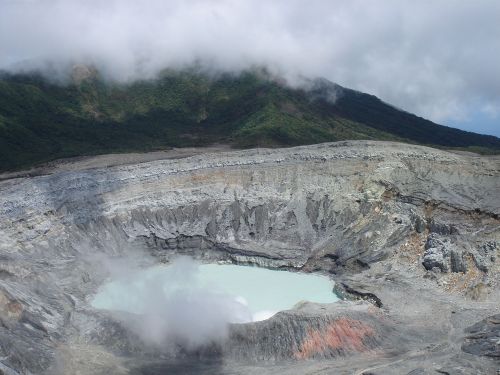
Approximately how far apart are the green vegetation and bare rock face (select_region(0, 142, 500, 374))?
15881mm

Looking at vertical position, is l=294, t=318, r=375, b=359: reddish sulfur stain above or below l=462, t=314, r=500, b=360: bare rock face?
below

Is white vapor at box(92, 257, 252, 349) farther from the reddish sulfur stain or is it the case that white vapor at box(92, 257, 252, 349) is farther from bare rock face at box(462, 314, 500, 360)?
bare rock face at box(462, 314, 500, 360)

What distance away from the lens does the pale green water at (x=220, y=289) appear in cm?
4038

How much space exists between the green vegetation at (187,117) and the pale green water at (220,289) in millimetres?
25289

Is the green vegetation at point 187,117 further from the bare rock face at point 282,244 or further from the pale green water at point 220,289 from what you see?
the pale green water at point 220,289

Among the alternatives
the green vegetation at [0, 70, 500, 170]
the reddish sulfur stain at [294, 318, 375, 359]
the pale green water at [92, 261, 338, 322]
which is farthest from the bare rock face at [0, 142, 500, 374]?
the green vegetation at [0, 70, 500, 170]

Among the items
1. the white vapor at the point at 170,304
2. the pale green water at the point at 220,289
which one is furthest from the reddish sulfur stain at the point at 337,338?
the pale green water at the point at 220,289

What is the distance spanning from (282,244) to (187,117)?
44148 millimetres

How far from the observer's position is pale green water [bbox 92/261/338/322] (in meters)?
40.4

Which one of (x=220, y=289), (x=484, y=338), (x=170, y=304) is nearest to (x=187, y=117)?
(x=220, y=289)

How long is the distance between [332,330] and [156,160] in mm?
29065

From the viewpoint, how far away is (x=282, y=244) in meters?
51.9

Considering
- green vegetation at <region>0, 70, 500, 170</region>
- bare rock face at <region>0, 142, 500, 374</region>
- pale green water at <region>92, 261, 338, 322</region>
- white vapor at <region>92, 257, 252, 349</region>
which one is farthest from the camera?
green vegetation at <region>0, 70, 500, 170</region>

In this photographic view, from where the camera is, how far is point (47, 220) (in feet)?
161
